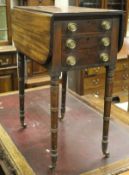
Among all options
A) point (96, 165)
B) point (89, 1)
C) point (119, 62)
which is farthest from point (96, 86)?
point (96, 165)

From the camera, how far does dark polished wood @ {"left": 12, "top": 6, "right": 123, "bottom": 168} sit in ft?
→ 3.19

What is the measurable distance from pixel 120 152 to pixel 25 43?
2.18 feet

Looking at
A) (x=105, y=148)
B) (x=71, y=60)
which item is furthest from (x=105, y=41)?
(x=105, y=148)

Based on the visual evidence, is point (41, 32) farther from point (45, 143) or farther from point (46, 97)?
point (46, 97)

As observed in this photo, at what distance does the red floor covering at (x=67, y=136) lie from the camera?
1176 mm

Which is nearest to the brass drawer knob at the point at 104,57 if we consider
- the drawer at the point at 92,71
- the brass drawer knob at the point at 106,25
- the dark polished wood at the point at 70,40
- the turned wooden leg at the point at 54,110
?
the dark polished wood at the point at 70,40

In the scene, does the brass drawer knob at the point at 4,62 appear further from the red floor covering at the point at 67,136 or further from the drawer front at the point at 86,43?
the drawer front at the point at 86,43

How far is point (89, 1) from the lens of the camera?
9.67 ft

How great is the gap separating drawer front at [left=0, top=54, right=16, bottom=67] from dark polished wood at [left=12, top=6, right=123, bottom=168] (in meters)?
1.37

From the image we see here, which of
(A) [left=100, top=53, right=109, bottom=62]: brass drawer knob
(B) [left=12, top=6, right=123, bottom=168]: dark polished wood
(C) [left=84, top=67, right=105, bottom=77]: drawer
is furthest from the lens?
(C) [left=84, top=67, right=105, bottom=77]: drawer

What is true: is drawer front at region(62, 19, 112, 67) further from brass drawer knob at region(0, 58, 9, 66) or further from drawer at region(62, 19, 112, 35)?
brass drawer knob at region(0, 58, 9, 66)

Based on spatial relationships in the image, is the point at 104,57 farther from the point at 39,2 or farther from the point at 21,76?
the point at 39,2

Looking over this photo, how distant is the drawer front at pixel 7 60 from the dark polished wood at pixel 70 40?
54.1 inches

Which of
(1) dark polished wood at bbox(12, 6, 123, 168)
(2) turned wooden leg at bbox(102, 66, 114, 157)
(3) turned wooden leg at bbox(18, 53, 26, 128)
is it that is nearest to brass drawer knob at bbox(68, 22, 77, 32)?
(1) dark polished wood at bbox(12, 6, 123, 168)
